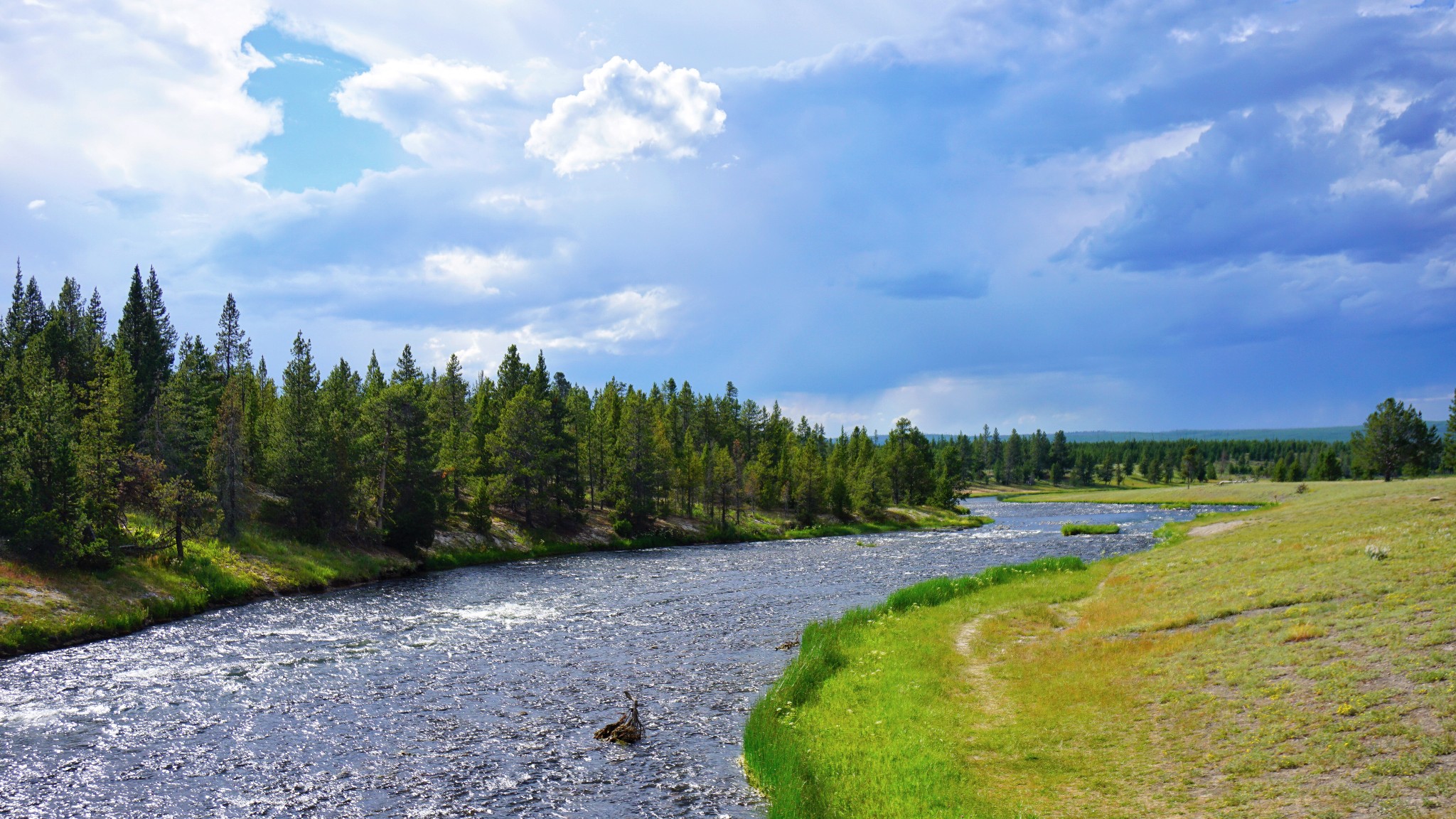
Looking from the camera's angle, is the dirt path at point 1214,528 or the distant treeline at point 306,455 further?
the dirt path at point 1214,528

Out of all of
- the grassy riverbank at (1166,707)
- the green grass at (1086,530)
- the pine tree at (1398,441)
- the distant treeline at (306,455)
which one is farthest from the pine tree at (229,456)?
the pine tree at (1398,441)

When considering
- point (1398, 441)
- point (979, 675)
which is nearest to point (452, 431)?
point (979, 675)

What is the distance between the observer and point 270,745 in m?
21.6

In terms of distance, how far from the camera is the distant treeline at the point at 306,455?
43.0 metres

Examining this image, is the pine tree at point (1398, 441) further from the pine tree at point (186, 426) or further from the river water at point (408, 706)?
the pine tree at point (186, 426)

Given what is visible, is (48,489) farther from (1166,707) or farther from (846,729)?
(1166,707)

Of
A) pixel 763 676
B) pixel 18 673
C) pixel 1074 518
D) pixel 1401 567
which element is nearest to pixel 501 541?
pixel 18 673

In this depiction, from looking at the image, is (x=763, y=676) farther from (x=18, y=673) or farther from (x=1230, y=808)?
(x=18, y=673)

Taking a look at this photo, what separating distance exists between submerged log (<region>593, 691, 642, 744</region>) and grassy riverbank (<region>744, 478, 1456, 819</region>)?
11.4ft

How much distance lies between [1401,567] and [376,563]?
203 feet

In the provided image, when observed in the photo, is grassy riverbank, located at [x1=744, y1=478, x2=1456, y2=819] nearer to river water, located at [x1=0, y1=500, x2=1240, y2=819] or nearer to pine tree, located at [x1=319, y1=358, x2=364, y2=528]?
river water, located at [x1=0, y1=500, x2=1240, y2=819]

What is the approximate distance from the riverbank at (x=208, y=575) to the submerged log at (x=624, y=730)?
2820 cm

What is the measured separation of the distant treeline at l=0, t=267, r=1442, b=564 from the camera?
43.0m

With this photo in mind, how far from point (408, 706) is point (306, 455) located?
4126 cm
